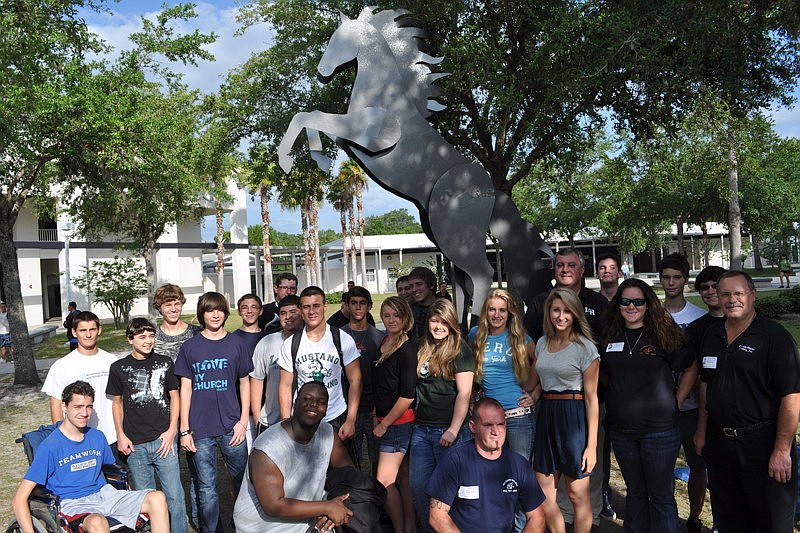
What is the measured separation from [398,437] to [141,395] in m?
1.73

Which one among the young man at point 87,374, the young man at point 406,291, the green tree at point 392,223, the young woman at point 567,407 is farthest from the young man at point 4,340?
the green tree at point 392,223

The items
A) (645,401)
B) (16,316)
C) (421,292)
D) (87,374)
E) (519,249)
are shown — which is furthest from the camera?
(16,316)

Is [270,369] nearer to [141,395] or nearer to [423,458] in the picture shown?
[141,395]

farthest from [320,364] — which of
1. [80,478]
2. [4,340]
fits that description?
[4,340]

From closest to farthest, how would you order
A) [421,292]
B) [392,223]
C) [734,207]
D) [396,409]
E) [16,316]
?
[396,409] → [421,292] → [16,316] → [734,207] → [392,223]

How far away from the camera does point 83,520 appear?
3.46 metres

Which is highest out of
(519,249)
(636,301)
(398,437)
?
(519,249)

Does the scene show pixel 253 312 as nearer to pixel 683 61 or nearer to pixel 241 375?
pixel 241 375

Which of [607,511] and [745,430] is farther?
[607,511]

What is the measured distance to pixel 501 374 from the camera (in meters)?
3.97

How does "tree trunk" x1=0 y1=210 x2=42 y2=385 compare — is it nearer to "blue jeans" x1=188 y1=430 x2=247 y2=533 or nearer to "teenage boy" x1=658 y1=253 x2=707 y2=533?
"blue jeans" x1=188 y1=430 x2=247 y2=533

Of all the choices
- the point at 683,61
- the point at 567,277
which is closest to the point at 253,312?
the point at 567,277

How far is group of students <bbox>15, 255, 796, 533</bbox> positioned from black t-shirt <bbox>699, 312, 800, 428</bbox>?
10.1 inches

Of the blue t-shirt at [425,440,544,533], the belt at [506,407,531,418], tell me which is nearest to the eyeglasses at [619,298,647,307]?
the belt at [506,407,531,418]
